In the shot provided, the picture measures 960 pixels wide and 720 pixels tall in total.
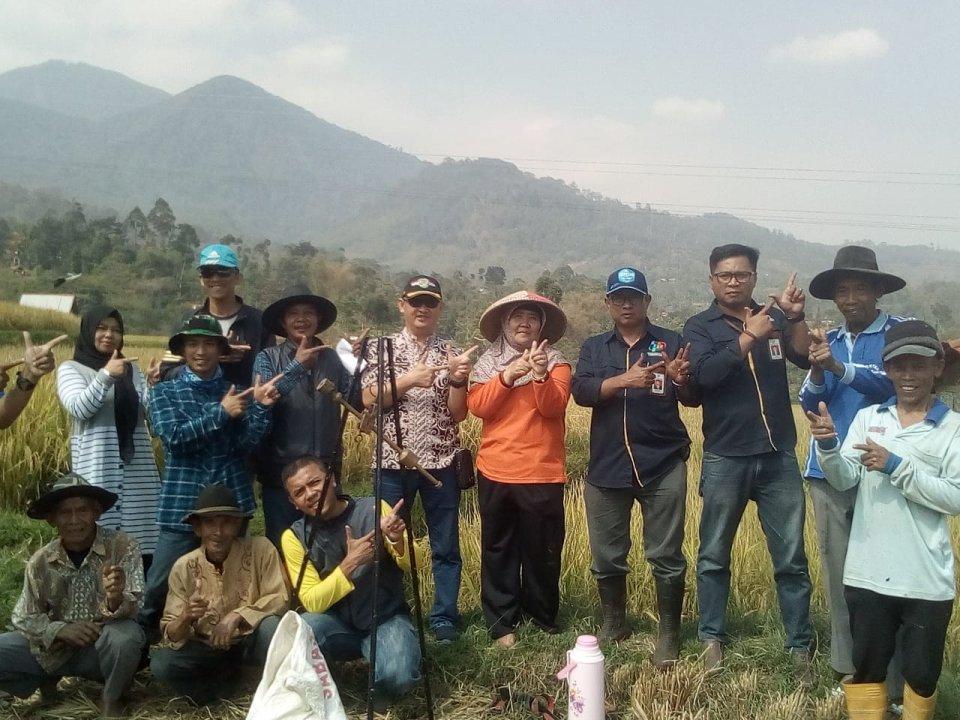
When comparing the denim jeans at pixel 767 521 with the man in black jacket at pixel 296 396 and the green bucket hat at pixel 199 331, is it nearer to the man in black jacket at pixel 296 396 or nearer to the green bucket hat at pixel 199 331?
the man in black jacket at pixel 296 396

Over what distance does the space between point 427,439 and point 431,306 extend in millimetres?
Result: 719

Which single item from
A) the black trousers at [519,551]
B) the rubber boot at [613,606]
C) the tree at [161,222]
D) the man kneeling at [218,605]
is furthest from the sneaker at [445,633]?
the tree at [161,222]

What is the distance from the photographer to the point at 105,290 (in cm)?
6731

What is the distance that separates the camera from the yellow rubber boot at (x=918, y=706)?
3.25 metres

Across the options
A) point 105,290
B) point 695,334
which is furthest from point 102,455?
point 105,290

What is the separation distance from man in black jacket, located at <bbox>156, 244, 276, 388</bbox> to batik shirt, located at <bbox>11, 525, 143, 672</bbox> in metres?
1.07

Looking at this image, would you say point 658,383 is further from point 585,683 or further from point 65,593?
point 65,593

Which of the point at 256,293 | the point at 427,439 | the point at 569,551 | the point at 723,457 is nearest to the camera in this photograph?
the point at 723,457

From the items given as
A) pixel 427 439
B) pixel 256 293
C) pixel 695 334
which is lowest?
pixel 256 293

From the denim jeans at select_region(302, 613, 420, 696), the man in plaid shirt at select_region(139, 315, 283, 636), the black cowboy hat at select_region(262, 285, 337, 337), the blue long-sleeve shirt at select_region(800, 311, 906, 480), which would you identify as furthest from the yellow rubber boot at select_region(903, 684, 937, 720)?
the black cowboy hat at select_region(262, 285, 337, 337)

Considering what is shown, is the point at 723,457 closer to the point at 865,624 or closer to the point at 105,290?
the point at 865,624

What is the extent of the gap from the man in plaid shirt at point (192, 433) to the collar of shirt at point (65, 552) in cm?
31

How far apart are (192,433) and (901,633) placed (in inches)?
129

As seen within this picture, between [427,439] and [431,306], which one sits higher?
[431,306]
